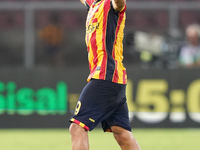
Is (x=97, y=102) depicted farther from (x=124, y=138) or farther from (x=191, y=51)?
(x=191, y=51)

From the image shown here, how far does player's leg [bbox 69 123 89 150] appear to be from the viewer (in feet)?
16.1

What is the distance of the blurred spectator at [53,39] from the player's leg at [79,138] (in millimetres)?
7304

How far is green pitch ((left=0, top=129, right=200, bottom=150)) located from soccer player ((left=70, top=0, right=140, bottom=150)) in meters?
2.96

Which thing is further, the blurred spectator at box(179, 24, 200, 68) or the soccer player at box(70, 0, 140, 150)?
the blurred spectator at box(179, 24, 200, 68)

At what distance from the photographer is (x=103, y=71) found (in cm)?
515

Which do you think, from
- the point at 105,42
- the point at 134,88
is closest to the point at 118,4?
the point at 105,42

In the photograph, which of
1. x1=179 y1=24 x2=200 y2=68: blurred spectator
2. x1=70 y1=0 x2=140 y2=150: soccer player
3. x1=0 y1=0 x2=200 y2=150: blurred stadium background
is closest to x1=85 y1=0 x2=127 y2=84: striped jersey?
x1=70 y1=0 x2=140 y2=150: soccer player

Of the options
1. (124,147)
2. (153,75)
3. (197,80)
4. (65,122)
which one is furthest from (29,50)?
(124,147)

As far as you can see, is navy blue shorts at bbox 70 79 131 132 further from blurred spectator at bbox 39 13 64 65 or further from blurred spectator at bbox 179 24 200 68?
blurred spectator at bbox 39 13 64 65

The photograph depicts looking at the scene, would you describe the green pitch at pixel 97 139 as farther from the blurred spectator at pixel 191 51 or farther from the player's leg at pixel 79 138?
the player's leg at pixel 79 138

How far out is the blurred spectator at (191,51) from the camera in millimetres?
10859

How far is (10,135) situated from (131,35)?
3.57 m

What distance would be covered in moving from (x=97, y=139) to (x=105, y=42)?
4.41 metres

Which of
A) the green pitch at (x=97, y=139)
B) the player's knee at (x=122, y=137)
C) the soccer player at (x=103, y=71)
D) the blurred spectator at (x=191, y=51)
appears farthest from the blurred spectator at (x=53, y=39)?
the soccer player at (x=103, y=71)
